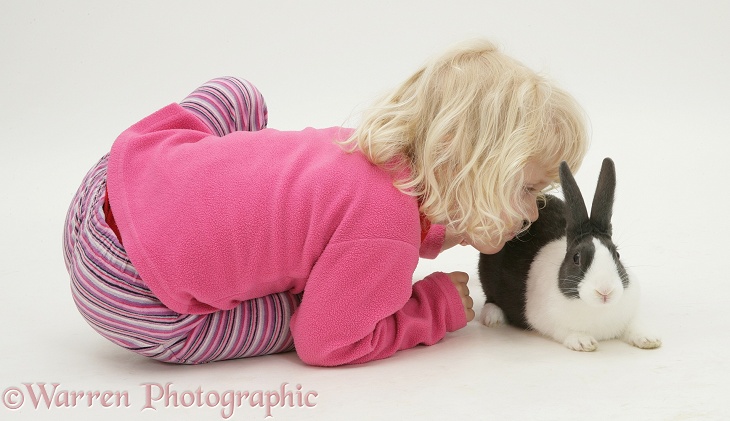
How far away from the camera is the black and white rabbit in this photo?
200 cm

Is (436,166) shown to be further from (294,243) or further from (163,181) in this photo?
(163,181)

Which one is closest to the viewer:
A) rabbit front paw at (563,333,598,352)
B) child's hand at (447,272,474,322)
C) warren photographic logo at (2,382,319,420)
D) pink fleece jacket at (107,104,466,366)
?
warren photographic logo at (2,382,319,420)

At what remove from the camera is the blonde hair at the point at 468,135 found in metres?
2.01

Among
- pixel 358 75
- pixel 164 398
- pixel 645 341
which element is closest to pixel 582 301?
pixel 645 341

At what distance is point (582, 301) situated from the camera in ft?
6.77

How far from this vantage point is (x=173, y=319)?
79.0 inches

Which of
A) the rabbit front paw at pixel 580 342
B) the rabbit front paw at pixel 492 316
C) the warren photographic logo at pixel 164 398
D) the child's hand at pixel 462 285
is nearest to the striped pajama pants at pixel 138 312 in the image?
the warren photographic logo at pixel 164 398

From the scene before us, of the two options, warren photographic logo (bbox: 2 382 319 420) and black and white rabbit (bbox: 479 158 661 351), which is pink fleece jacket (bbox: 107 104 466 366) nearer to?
warren photographic logo (bbox: 2 382 319 420)

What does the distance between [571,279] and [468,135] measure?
1.33 ft

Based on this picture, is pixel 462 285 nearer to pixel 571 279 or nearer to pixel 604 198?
pixel 571 279

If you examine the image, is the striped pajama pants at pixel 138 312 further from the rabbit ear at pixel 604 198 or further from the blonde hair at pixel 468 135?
the rabbit ear at pixel 604 198

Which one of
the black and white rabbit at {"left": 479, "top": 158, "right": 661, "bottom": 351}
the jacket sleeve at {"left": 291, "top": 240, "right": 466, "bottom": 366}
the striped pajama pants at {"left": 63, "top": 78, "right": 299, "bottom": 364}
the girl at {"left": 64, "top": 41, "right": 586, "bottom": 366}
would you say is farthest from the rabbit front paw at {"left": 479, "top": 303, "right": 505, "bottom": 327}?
the striped pajama pants at {"left": 63, "top": 78, "right": 299, "bottom": 364}

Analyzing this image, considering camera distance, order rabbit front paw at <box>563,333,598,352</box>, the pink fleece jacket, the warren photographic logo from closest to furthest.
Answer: the warren photographic logo, the pink fleece jacket, rabbit front paw at <box>563,333,598,352</box>

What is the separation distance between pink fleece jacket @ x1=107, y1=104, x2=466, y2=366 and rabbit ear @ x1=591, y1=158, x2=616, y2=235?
1.36 ft
